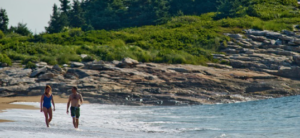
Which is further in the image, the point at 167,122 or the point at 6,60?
the point at 6,60

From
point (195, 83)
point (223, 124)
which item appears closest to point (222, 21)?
point (195, 83)

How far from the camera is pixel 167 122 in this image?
16.9 metres

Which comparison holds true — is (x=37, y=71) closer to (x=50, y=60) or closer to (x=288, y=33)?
(x=50, y=60)

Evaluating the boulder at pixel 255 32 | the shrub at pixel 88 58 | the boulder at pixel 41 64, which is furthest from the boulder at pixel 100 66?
the boulder at pixel 255 32

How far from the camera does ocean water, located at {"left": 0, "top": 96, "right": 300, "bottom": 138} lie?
13047mm

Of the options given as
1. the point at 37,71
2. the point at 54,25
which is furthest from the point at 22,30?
the point at 37,71

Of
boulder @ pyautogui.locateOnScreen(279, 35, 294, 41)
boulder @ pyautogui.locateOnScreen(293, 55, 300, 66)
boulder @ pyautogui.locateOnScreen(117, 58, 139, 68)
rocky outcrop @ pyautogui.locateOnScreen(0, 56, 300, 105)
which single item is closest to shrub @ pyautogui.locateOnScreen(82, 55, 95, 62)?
rocky outcrop @ pyautogui.locateOnScreen(0, 56, 300, 105)

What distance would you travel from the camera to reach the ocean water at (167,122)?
1305cm

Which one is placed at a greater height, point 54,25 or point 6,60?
point 54,25

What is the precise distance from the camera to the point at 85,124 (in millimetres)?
15352

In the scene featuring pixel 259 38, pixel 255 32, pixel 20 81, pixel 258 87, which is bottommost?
pixel 258 87

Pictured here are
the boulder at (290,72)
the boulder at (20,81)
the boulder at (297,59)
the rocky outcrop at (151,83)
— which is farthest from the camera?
the boulder at (297,59)

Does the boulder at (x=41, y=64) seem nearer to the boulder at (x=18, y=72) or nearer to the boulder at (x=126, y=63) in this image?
the boulder at (x=18, y=72)

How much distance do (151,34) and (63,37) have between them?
8.52 metres
